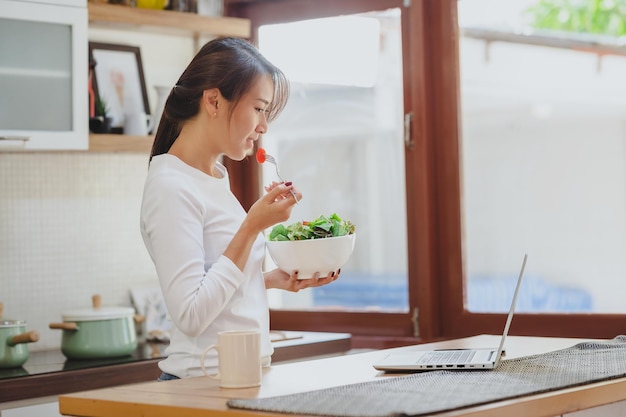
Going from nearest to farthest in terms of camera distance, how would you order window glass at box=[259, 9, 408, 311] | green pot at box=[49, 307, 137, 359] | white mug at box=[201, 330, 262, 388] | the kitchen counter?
white mug at box=[201, 330, 262, 388]
the kitchen counter
green pot at box=[49, 307, 137, 359]
window glass at box=[259, 9, 408, 311]

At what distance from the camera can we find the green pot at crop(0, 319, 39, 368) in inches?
113

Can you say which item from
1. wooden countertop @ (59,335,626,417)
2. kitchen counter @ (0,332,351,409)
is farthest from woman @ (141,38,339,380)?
kitchen counter @ (0,332,351,409)

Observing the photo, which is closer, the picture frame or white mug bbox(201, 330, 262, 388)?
white mug bbox(201, 330, 262, 388)

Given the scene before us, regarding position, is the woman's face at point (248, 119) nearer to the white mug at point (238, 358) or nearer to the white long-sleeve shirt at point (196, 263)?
the white long-sleeve shirt at point (196, 263)

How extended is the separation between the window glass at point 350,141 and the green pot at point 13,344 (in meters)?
1.20

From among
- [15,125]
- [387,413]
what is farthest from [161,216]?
[15,125]

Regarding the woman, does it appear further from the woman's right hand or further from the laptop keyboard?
the laptop keyboard

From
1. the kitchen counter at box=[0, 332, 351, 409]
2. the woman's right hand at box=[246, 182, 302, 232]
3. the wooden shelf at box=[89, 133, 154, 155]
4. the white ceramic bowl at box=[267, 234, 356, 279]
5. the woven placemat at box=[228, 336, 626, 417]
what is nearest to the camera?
the woven placemat at box=[228, 336, 626, 417]

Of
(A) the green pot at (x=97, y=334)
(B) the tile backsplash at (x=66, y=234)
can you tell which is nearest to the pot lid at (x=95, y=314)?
(A) the green pot at (x=97, y=334)

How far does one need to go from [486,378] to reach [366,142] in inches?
80.4

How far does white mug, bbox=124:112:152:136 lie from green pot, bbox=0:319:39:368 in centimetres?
82

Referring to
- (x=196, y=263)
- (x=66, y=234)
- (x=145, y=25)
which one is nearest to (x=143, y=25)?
(x=145, y=25)

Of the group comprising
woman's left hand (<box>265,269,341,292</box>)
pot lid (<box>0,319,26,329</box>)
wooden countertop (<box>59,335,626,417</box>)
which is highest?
woman's left hand (<box>265,269,341,292</box>)

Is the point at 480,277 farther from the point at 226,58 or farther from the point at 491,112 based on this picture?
the point at 226,58
